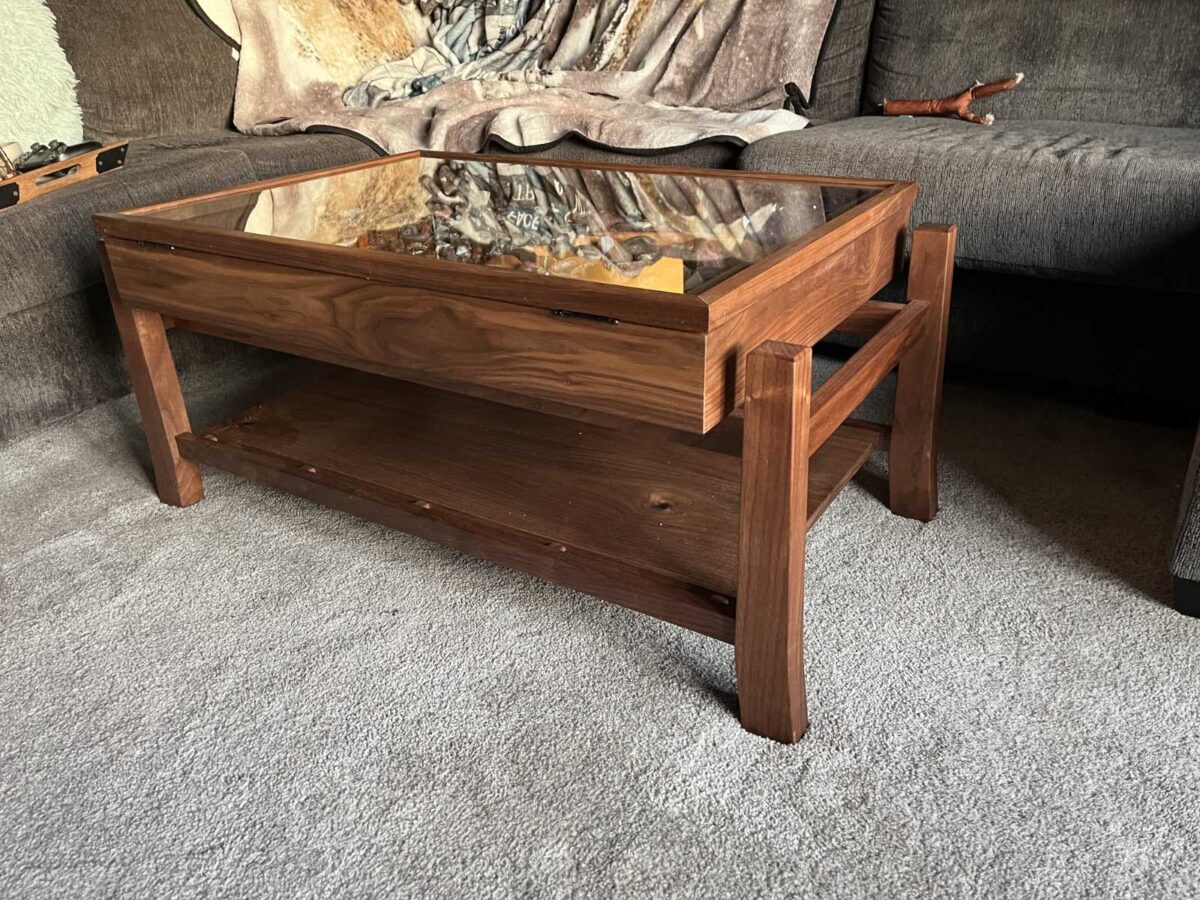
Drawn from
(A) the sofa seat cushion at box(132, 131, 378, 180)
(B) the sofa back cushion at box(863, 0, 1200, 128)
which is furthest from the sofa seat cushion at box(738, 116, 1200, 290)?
(A) the sofa seat cushion at box(132, 131, 378, 180)

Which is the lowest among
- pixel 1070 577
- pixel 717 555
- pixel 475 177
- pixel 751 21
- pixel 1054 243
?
pixel 1070 577

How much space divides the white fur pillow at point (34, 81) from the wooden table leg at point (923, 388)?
5.03ft

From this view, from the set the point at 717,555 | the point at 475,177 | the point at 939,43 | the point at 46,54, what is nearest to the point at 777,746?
the point at 717,555

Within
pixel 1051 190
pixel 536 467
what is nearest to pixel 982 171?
pixel 1051 190

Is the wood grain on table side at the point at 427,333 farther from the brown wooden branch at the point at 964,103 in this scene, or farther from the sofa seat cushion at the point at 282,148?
the brown wooden branch at the point at 964,103

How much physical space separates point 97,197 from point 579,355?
41.5 inches

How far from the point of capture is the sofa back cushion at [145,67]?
1793 mm

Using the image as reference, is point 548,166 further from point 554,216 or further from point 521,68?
point 521,68

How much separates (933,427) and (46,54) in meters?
1.68

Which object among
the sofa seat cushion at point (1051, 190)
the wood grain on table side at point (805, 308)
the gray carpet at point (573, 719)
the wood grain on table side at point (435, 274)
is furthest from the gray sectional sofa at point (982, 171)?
the wood grain on table side at point (435, 274)

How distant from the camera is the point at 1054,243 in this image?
128 cm

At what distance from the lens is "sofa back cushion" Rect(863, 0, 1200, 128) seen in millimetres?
1572

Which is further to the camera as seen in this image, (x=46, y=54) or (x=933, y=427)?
(x=46, y=54)

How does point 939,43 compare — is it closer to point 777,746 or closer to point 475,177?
point 475,177
